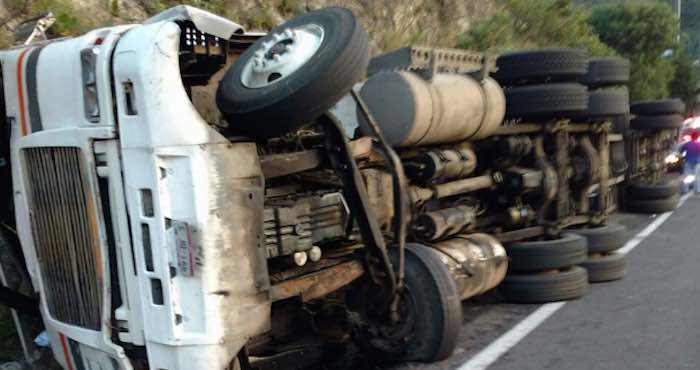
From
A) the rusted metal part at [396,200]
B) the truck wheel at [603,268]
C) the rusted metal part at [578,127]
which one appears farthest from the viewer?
the rusted metal part at [578,127]

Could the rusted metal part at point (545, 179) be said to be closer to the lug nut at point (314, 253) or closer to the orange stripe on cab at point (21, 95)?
the lug nut at point (314, 253)

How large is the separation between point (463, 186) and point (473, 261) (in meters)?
0.71

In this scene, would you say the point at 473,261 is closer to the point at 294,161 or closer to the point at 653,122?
the point at 294,161

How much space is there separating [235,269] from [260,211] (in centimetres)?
30

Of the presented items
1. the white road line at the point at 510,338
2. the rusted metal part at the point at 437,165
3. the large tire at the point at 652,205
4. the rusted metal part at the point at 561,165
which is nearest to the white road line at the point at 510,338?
the white road line at the point at 510,338

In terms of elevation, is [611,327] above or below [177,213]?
below

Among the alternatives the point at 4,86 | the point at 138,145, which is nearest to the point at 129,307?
the point at 138,145

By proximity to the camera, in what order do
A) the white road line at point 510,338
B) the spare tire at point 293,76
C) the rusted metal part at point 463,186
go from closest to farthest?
the spare tire at point 293,76 → the white road line at point 510,338 → the rusted metal part at point 463,186

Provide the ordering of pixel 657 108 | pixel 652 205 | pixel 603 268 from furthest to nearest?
pixel 657 108, pixel 652 205, pixel 603 268

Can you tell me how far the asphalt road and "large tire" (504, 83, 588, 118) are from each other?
1.64m

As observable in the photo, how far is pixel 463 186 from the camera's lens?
6.06 m

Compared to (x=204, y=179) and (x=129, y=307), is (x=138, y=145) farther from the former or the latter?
(x=129, y=307)

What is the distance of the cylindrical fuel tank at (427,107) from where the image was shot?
17.7ft

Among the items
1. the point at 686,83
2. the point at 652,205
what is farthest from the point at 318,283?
the point at 686,83
